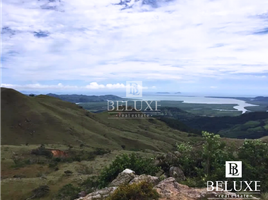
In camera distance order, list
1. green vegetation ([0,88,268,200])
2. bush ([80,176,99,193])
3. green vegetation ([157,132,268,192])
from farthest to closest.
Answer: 1. bush ([80,176,99,193])
2. green vegetation ([0,88,268,200])
3. green vegetation ([157,132,268,192])

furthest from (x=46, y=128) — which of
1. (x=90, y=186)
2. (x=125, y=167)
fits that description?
(x=125, y=167)

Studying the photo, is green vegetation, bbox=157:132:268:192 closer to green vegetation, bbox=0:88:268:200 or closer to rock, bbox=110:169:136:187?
green vegetation, bbox=0:88:268:200

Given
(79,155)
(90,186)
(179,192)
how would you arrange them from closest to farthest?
(179,192) < (90,186) < (79,155)

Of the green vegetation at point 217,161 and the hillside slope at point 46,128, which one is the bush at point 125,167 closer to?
the green vegetation at point 217,161

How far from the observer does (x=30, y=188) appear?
59.7 feet

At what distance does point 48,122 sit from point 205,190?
177ft

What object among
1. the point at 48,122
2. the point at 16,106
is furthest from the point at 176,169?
the point at 16,106

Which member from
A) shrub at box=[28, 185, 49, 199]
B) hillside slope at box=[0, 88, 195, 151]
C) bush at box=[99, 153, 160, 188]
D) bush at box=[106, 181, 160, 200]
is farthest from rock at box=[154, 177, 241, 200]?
hillside slope at box=[0, 88, 195, 151]

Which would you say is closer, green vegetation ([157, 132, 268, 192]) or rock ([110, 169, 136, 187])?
green vegetation ([157, 132, 268, 192])

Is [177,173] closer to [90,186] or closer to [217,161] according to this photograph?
[217,161]

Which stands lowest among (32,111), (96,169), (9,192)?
(96,169)

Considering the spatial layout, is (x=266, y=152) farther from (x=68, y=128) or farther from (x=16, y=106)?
(x=16, y=106)

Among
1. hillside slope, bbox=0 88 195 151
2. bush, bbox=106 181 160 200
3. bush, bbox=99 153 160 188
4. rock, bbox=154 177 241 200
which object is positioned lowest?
hillside slope, bbox=0 88 195 151

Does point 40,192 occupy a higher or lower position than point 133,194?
lower
